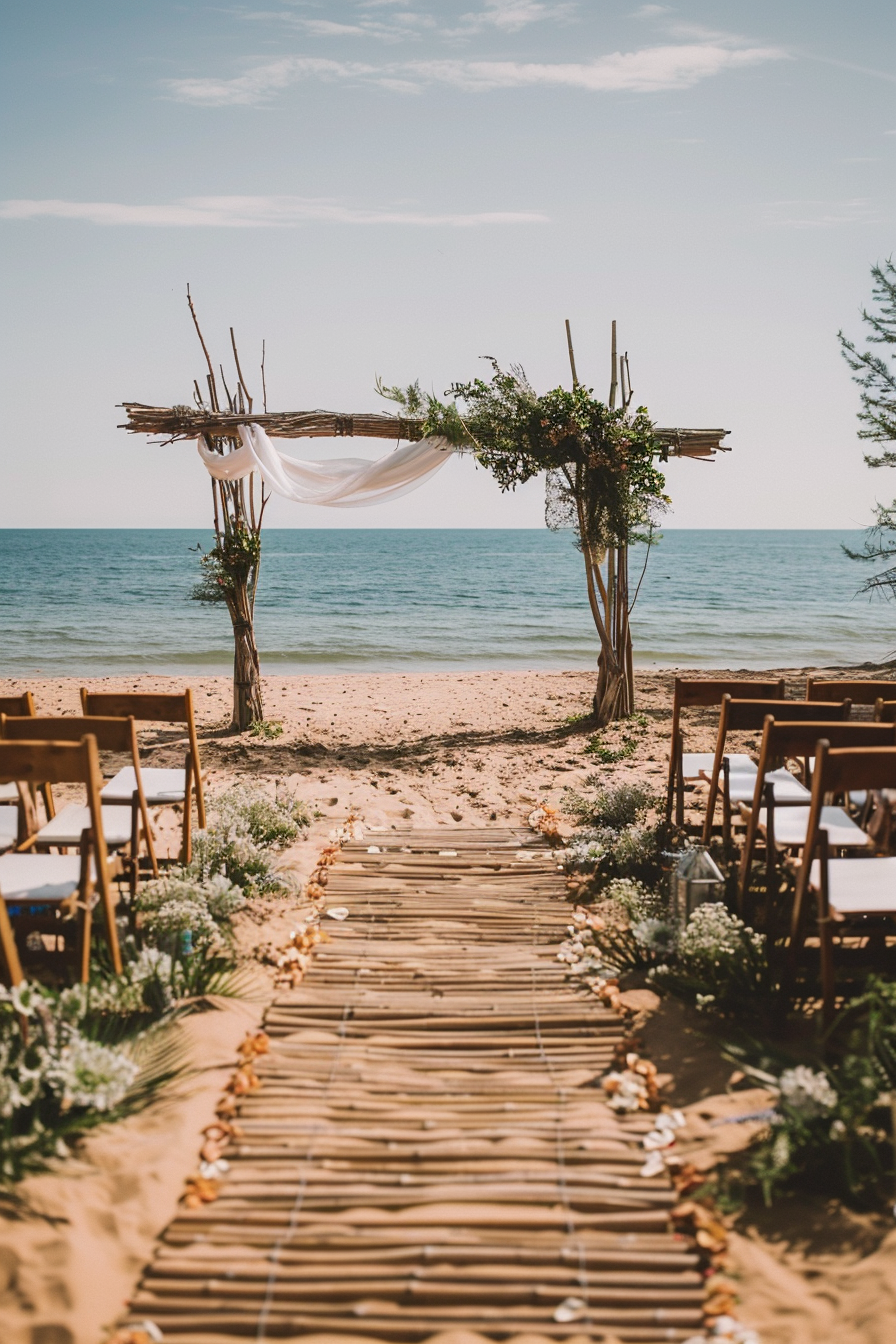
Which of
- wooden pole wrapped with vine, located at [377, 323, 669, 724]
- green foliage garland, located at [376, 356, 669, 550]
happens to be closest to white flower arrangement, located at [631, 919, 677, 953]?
wooden pole wrapped with vine, located at [377, 323, 669, 724]

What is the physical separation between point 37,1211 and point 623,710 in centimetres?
757

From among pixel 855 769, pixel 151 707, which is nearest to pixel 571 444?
pixel 151 707

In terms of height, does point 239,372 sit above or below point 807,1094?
above

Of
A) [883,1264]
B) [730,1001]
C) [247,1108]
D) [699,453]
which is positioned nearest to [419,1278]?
[247,1108]

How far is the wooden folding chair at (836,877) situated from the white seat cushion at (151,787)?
323cm

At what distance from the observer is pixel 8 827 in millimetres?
4547

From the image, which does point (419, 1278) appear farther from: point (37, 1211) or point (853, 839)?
point (853, 839)

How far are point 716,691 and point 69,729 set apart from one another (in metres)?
3.76

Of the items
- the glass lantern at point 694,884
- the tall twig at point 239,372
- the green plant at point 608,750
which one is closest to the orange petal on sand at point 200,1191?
the glass lantern at point 694,884

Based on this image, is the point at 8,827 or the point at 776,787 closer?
the point at 8,827

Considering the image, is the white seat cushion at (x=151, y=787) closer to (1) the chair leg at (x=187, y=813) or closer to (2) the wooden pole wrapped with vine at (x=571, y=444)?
(1) the chair leg at (x=187, y=813)

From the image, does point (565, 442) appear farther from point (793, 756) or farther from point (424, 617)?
point (424, 617)

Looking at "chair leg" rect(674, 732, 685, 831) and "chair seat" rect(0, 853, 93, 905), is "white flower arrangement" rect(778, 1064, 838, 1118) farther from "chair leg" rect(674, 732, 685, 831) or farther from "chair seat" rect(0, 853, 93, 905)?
"chair leg" rect(674, 732, 685, 831)

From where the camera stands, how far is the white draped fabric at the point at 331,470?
8703 mm
